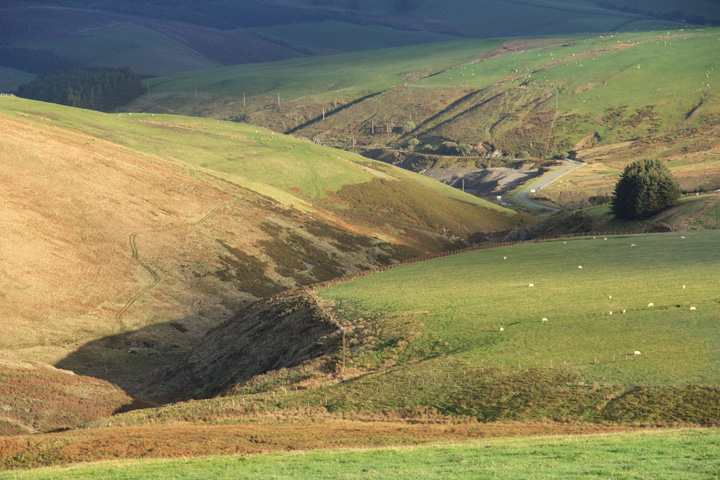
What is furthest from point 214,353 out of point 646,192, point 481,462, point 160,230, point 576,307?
point 646,192

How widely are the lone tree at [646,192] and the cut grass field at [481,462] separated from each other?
82875 mm

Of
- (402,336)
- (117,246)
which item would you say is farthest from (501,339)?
(117,246)

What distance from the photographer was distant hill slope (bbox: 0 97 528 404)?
7150cm

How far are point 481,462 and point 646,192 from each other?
9021 cm

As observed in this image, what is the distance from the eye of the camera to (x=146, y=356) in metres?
68.2

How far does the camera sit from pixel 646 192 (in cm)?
10694

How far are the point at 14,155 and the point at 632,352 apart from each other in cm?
8892


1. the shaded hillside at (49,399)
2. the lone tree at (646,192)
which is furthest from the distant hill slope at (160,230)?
the lone tree at (646,192)

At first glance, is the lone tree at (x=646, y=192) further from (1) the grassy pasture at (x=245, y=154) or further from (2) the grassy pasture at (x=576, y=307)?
(1) the grassy pasture at (x=245, y=154)

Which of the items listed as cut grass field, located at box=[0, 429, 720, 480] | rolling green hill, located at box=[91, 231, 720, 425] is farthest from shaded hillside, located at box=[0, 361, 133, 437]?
cut grass field, located at box=[0, 429, 720, 480]

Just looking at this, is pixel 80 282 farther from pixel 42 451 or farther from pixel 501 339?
pixel 501 339

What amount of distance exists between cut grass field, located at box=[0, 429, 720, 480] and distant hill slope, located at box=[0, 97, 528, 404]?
31.3 meters

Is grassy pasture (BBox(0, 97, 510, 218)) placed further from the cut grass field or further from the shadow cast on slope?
the cut grass field

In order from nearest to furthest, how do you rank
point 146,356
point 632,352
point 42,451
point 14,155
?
1. point 42,451
2. point 632,352
3. point 146,356
4. point 14,155
